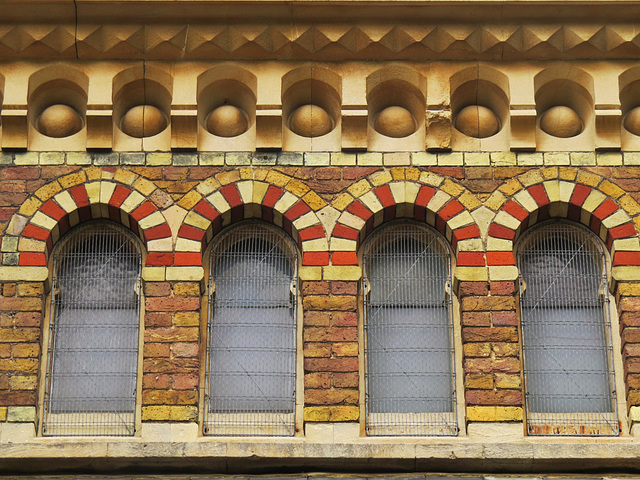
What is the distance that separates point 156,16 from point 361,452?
4722 mm

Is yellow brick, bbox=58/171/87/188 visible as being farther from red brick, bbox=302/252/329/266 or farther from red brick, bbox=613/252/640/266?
red brick, bbox=613/252/640/266

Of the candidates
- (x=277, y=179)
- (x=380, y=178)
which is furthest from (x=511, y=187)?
(x=277, y=179)

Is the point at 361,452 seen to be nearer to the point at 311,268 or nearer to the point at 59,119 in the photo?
the point at 311,268

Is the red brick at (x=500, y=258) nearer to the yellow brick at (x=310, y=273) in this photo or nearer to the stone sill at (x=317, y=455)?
the yellow brick at (x=310, y=273)

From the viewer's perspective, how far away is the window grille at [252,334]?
13562 mm

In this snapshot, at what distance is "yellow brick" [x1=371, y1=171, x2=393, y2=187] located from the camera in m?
14.2

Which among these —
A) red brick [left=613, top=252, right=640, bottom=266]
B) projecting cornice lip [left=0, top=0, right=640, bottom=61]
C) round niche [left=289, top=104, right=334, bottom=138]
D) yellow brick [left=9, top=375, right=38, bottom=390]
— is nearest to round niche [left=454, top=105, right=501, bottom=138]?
projecting cornice lip [left=0, top=0, right=640, bottom=61]

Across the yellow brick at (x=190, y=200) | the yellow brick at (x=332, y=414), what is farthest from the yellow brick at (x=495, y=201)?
the yellow brick at (x=190, y=200)

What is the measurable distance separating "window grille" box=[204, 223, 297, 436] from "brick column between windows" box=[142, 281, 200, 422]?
0.30 meters

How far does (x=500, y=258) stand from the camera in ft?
45.4

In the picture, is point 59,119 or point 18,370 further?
point 59,119

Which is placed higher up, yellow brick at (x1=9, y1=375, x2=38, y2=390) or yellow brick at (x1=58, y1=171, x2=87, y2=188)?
yellow brick at (x1=58, y1=171, x2=87, y2=188)

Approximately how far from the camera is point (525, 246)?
14203mm

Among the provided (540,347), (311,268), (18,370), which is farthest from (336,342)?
(18,370)
